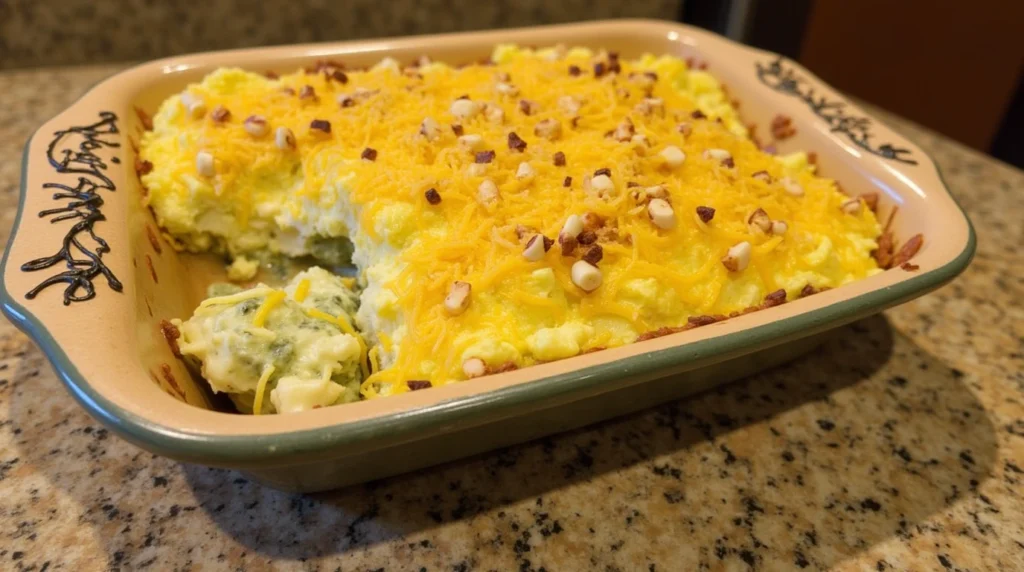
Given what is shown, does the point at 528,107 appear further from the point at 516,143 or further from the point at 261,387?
the point at 261,387

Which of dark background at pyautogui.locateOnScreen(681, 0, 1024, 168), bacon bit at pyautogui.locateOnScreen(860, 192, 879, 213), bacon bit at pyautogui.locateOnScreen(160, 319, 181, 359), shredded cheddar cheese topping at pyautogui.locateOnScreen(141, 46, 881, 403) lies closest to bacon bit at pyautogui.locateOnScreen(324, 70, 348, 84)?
shredded cheddar cheese topping at pyautogui.locateOnScreen(141, 46, 881, 403)

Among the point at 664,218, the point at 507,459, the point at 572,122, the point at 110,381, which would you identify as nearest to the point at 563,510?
the point at 507,459

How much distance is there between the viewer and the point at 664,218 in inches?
42.2

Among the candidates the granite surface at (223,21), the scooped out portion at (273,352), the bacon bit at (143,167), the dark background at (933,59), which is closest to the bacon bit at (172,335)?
the scooped out portion at (273,352)

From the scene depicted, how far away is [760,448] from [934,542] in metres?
0.26

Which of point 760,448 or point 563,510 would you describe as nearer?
point 563,510

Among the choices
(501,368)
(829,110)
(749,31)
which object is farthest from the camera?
(749,31)

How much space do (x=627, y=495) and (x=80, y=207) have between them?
2.95ft

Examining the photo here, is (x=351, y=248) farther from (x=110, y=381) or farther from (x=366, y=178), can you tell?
(x=110, y=381)

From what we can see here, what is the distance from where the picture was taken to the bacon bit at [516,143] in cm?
121

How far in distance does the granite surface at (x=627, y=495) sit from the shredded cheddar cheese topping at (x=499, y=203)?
0.19 meters

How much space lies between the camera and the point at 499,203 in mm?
1082

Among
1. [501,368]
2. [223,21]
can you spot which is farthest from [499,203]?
[223,21]

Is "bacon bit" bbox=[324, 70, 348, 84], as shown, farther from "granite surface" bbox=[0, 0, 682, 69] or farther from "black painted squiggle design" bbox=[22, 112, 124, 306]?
"granite surface" bbox=[0, 0, 682, 69]
